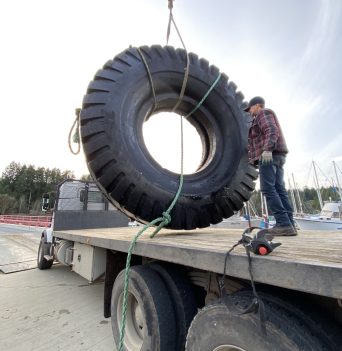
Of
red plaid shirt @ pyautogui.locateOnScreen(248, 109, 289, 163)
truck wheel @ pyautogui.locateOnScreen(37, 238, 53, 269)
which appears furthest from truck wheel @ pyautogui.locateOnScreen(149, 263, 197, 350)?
truck wheel @ pyautogui.locateOnScreen(37, 238, 53, 269)

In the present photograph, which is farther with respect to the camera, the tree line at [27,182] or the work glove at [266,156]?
the tree line at [27,182]

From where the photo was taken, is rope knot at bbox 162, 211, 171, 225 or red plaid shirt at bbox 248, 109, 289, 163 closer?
rope knot at bbox 162, 211, 171, 225

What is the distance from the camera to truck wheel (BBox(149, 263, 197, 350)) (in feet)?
6.19

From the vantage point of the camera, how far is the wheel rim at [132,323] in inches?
89.5

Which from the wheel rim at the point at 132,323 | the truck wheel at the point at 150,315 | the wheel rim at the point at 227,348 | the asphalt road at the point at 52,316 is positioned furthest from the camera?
the asphalt road at the point at 52,316

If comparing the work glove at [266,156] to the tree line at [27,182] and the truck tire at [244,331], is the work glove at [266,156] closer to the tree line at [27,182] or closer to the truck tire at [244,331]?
the truck tire at [244,331]

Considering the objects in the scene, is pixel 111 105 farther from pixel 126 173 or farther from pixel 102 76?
pixel 126 173

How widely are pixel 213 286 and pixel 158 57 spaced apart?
2.20 m

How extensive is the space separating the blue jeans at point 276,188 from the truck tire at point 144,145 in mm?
243

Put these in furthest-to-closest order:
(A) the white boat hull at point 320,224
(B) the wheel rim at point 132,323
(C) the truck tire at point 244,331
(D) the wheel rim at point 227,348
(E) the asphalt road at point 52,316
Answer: (A) the white boat hull at point 320,224 < (E) the asphalt road at point 52,316 < (B) the wheel rim at point 132,323 < (D) the wheel rim at point 227,348 < (C) the truck tire at point 244,331

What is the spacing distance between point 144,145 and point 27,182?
7270 cm

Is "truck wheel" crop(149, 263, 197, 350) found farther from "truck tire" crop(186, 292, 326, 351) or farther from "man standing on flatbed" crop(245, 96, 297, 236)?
"man standing on flatbed" crop(245, 96, 297, 236)

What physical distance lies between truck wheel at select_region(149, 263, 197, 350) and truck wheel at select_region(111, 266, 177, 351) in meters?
0.04

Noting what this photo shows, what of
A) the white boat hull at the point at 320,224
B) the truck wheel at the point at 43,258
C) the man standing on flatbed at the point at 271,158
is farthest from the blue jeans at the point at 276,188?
the white boat hull at the point at 320,224
